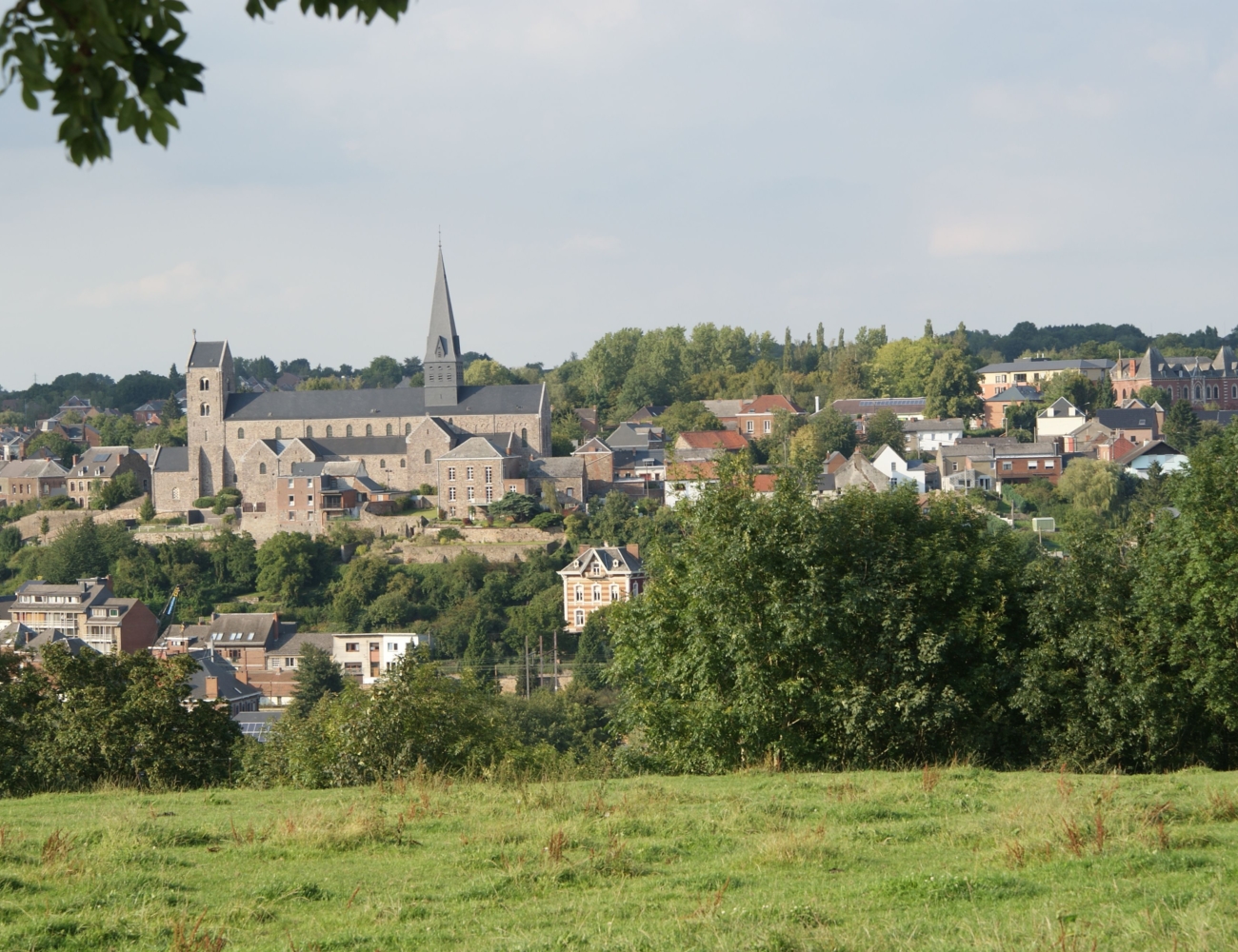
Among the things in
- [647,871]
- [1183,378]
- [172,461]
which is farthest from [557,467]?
[647,871]

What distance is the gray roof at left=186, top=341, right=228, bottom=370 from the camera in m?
78.8

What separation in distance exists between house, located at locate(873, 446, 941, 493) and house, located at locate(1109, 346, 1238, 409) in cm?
3018

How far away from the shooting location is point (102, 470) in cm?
8350

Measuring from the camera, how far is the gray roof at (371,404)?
78500 mm

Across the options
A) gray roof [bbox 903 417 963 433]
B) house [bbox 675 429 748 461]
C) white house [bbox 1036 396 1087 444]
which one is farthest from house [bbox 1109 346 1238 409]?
house [bbox 675 429 748 461]

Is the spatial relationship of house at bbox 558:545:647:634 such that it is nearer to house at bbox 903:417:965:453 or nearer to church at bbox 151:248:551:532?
church at bbox 151:248:551:532

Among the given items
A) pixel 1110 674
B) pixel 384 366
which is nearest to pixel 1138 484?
pixel 1110 674

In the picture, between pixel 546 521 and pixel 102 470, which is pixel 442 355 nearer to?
pixel 546 521

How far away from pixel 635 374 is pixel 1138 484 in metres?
47.8

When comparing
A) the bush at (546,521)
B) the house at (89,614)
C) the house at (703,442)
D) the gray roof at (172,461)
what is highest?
the gray roof at (172,461)

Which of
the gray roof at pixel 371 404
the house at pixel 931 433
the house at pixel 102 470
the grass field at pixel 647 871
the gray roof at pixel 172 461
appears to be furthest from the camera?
the house at pixel 931 433

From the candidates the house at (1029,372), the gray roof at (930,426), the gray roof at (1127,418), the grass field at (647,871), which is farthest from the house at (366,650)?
the house at (1029,372)

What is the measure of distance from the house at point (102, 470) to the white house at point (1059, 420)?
182 feet

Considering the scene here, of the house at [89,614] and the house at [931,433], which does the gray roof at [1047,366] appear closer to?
the house at [931,433]
